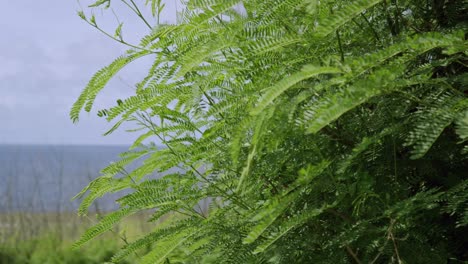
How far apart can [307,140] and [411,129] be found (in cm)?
23

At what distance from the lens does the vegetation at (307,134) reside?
115cm

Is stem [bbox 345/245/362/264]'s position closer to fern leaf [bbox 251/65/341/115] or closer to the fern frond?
fern leaf [bbox 251/65/341/115]

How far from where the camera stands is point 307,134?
1262mm

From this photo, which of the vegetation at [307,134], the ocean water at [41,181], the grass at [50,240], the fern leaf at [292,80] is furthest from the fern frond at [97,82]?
the ocean water at [41,181]

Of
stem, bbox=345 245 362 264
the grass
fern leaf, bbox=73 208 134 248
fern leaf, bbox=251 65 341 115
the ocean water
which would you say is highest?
fern leaf, bbox=251 65 341 115

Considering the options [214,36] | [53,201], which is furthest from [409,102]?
[53,201]

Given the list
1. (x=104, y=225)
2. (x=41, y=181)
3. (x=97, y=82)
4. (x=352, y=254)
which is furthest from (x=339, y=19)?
(x=41, y=181)

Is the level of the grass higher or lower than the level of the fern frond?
lower

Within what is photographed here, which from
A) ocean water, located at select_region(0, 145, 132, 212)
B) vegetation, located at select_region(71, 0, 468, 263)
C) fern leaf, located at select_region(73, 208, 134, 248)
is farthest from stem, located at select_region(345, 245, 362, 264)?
ocean water, located at select_region(0, 145, 132, 212)

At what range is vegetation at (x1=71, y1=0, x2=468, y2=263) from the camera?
1147mm

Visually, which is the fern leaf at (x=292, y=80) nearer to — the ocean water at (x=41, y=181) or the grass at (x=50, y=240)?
the grass at (x=50, y=240)

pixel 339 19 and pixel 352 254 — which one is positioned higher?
pixel 339 19

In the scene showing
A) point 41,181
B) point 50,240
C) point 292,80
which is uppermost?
point 292,80

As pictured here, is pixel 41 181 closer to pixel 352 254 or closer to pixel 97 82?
pixel 97 82
